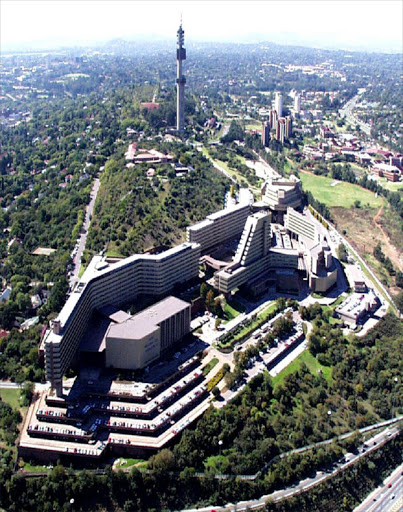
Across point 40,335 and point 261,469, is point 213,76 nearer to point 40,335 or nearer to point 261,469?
point 40,335

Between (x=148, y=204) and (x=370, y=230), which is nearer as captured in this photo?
(x=148, y=204)

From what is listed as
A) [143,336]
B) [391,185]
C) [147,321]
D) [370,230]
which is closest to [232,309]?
[147,321]

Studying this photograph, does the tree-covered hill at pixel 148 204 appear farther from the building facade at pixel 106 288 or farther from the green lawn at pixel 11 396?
the green lawn at pixel 11 396

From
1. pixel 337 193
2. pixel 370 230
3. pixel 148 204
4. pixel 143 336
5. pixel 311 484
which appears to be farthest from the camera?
pixel 337 193

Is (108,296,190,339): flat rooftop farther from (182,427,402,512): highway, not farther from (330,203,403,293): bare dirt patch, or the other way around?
(330,203,403,293): bare dirt patch

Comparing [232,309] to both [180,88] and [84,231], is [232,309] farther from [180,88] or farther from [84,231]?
[180,88]

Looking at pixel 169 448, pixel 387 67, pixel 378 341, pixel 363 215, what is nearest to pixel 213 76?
pixel 387 67
